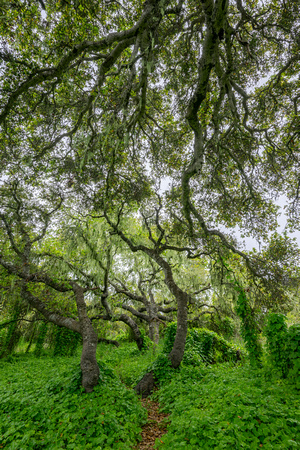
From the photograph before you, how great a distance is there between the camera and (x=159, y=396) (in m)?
4.46

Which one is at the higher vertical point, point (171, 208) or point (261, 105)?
point (261, 105)

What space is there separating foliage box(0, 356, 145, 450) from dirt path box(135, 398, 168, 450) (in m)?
0.14

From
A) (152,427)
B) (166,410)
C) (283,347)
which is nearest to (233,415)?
(152,427)

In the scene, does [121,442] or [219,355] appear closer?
[121,442]

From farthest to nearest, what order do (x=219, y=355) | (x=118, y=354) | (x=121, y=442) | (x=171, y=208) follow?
(x=118, y=354) < (x=219, y=355) < (x=171, y=208) < (x=121, y=442)

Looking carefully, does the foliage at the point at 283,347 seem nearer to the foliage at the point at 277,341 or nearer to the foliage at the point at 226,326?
the foliage at the point at 277,341

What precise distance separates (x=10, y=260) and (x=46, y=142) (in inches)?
165

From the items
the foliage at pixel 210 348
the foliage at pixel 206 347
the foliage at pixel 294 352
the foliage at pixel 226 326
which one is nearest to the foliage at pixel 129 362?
the foliage at pixel 206 347

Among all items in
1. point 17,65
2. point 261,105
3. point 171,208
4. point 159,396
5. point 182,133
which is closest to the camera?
point 17,65

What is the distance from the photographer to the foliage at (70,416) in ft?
8.96

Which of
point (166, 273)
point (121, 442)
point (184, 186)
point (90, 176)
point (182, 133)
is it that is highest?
point (182, 133)

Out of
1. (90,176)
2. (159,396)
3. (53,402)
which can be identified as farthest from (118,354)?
(90,176)

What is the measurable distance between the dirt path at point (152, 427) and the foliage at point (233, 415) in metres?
0.19

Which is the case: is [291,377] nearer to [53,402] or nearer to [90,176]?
[53,402]
